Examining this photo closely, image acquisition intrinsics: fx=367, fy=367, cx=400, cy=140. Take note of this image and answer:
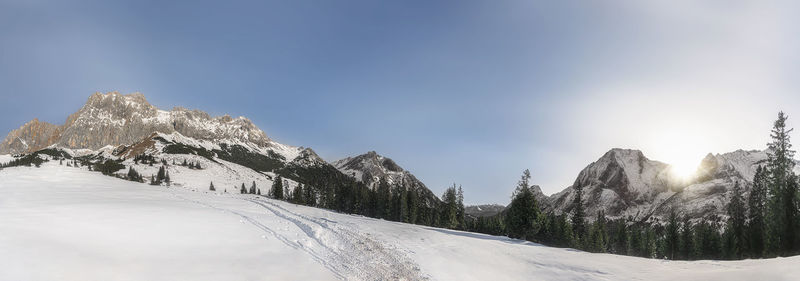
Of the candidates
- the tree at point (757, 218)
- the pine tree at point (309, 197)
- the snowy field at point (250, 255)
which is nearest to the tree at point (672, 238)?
the tree at point (757, 218)

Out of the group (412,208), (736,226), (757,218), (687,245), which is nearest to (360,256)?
(757,218)

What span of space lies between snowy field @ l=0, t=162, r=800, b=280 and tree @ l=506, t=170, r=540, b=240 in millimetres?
35721

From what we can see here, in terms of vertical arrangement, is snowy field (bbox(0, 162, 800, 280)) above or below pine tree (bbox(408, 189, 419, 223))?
above

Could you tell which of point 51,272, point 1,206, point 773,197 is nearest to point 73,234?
point 51,272

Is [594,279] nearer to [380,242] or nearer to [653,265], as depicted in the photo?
[653,265]

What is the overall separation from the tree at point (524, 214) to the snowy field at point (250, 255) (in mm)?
35721

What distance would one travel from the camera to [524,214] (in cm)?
6500

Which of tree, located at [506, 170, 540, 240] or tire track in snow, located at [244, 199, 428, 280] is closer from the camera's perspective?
tire track in snow, located at [244, 199, 428, 280]

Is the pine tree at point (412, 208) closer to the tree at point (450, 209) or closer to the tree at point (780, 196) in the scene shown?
the tree at point (450, 209)

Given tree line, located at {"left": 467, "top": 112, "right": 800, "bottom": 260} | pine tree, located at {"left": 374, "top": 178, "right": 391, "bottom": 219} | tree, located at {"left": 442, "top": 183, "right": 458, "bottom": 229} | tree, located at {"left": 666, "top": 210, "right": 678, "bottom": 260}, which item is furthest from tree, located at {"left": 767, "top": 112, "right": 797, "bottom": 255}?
pine tree, located at {"left": 374, "top": 178, "right": 391, "bottom": 219}

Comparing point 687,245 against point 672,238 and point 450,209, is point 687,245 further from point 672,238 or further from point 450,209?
point 450,209

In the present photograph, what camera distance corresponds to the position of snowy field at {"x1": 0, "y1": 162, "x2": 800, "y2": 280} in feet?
49.2

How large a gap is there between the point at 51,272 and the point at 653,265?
32.8 meters

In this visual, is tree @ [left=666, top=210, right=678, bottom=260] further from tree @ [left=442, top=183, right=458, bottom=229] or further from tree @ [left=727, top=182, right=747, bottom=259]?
tree @ [left=442, top=183, right=458, bottom=229]
